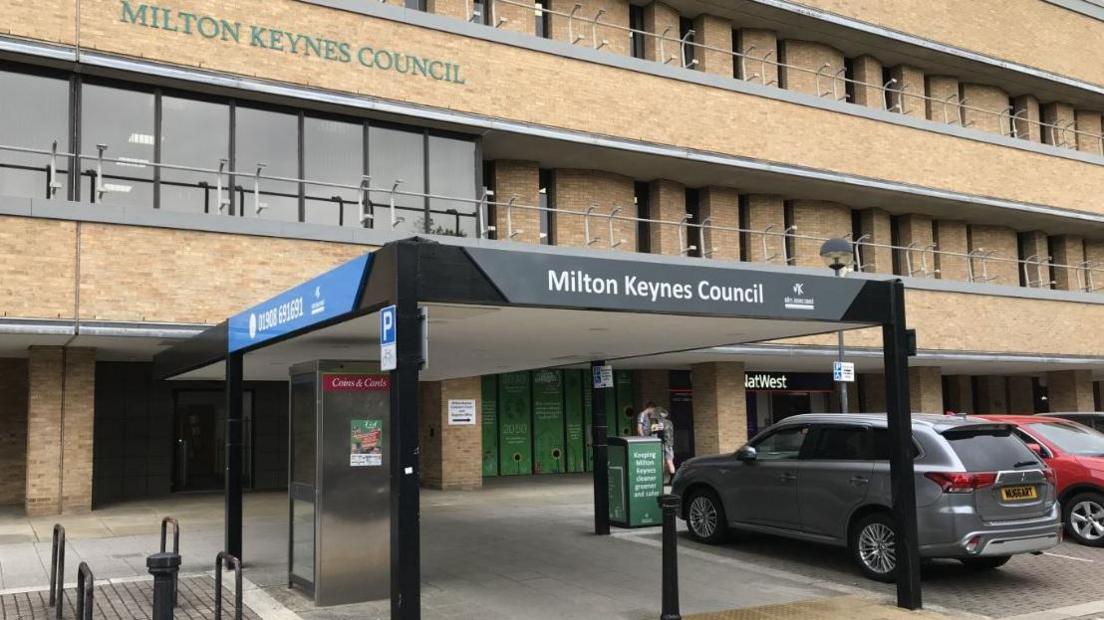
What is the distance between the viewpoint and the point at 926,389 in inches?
1029

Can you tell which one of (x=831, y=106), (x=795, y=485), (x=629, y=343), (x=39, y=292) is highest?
(x=831, y=106)

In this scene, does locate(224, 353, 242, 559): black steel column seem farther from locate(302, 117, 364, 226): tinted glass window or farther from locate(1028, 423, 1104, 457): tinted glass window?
locate(1028, 423, 1104, 457): tinted glass window

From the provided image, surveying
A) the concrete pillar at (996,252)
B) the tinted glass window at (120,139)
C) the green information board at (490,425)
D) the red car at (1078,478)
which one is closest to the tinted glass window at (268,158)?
the tinted glass window at (120,139)

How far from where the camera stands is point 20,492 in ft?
57.2

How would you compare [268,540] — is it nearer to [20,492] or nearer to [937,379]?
[20,492]

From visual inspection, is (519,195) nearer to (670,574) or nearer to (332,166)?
(332,166)

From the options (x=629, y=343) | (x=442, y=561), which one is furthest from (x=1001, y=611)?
(x=442, y=561)

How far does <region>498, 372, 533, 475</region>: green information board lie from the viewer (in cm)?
2344

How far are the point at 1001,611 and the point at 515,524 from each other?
280 inches

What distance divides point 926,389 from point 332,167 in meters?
17.8

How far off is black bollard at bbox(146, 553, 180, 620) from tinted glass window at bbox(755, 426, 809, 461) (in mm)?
7156

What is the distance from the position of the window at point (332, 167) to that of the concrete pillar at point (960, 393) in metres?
23.0

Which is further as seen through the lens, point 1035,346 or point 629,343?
point 1035,346

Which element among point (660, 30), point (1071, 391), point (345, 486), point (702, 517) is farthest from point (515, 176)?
point (1071, 391)
